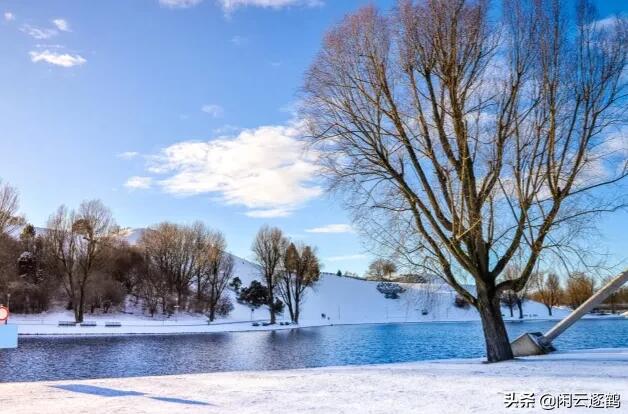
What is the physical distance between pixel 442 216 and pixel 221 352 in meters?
21.8

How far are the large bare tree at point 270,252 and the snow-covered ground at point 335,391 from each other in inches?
2421

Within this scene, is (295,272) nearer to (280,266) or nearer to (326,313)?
(280,266)

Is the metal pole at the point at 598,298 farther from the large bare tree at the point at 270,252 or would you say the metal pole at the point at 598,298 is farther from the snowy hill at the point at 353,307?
the snowy hill at the point at 353,307

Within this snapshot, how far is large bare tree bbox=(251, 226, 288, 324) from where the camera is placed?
72294 mm

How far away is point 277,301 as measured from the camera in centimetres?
7694

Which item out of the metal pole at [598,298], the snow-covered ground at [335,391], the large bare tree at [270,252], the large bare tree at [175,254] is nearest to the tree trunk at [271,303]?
the large bare tree at [270,252]

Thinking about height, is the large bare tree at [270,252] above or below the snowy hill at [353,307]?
above

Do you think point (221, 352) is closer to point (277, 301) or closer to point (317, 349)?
point (317, 349)

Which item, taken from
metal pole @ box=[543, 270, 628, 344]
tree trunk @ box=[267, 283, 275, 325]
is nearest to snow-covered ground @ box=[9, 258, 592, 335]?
tree trunk @ box=[267, 283, 275, 325]

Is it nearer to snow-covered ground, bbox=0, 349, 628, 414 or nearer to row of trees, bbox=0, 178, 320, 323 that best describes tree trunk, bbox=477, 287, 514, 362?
snow-covered ground, bbox=0, 349, 628, 414

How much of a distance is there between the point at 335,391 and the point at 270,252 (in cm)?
6451

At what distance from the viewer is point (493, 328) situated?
1445 cm

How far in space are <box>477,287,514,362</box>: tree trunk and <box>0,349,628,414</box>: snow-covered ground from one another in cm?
337

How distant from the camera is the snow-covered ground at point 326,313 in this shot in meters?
18.0
